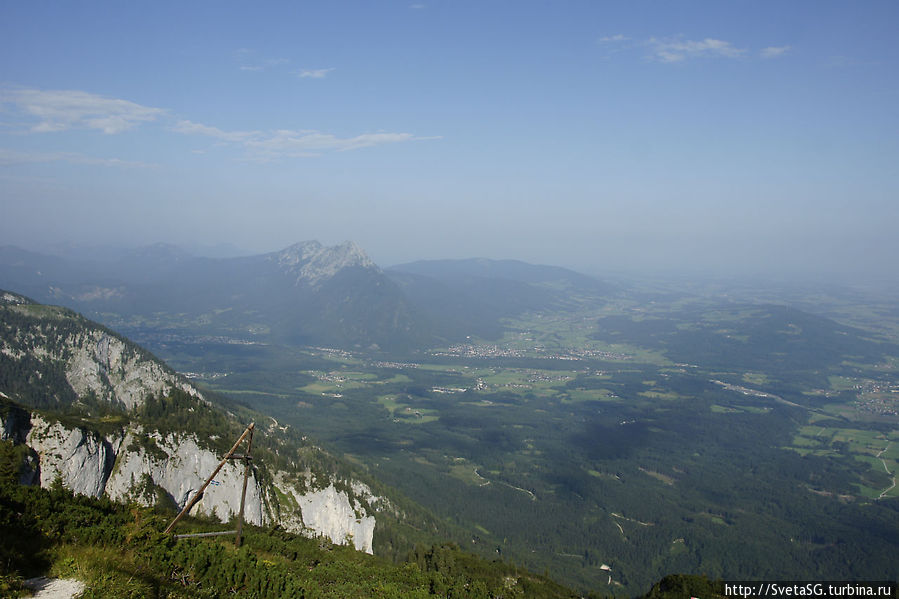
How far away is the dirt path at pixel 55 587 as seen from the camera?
15391 mm

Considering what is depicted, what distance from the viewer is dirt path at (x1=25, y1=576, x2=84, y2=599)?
15.4 meters

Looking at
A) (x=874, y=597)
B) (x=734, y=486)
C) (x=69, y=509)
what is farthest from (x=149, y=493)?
(x=734, y=486)

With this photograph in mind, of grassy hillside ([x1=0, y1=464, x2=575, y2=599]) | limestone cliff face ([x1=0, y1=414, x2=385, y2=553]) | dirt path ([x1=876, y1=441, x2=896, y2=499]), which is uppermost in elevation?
grassy hillside ([x1=0, y1=464, x2=575, y2=599])

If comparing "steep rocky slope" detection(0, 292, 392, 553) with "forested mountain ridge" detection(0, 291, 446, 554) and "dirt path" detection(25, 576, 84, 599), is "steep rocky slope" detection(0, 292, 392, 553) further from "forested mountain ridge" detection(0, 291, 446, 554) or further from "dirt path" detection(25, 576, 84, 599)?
"dirt path" detection(25, 576, 84, 599)

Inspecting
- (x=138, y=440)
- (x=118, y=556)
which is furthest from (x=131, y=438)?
(x=118, y=556)

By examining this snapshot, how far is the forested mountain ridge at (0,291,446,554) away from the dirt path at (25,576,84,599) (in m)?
5.35

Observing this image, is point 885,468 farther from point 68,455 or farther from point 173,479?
point 68,455

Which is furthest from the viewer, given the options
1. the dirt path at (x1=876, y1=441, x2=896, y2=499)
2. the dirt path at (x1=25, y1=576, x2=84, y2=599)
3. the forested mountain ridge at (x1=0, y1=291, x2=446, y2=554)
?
the dirt path at (x1=876, y1=441, x2=896, y2=499)

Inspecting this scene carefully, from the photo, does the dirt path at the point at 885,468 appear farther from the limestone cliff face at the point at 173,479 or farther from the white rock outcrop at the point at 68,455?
the white rock outcrop at the point at 68,455

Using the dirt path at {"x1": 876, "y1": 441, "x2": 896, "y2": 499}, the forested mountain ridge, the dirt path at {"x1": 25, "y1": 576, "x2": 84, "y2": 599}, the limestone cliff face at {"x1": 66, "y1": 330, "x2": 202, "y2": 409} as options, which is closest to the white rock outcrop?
the forested mountain ridge

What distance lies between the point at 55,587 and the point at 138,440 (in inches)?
2066

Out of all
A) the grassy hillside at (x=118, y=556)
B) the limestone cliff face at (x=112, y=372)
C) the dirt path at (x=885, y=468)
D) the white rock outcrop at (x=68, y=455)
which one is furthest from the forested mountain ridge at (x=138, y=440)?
the dirt path at (x=885, y=468)

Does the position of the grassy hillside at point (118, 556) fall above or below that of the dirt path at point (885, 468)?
above

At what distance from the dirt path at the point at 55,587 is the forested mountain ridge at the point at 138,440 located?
17.6ft
